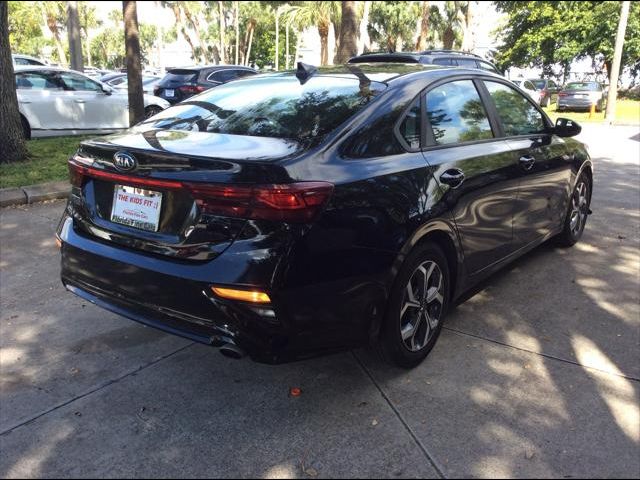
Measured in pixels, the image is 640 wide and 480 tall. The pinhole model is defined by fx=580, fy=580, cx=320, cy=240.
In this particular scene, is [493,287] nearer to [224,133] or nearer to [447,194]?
[447,194]

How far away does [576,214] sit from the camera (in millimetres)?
5488

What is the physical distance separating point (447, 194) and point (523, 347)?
1111 mm

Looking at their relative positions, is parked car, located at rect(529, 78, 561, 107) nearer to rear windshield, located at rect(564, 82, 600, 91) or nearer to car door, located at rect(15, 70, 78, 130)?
rear windshield, located at rect(564, 82, 600, 91)

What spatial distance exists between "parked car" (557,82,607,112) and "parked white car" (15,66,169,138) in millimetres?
20912

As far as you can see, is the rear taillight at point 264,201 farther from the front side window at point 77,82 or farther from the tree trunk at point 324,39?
the tree trunk at point 324,39

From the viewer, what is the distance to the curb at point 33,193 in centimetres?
666

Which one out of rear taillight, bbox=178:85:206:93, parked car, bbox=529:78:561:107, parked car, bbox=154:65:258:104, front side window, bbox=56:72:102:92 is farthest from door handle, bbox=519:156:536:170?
parked car, bbox=529:78:561:107

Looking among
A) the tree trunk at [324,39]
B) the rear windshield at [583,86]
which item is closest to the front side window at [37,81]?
the rear windshield at [583,86]

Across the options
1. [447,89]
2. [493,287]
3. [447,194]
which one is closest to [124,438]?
[447,194]

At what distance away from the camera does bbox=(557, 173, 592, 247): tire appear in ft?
17.3

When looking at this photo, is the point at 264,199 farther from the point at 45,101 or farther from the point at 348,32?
the point at 348,32

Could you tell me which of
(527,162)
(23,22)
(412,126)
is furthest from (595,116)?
(23,22)

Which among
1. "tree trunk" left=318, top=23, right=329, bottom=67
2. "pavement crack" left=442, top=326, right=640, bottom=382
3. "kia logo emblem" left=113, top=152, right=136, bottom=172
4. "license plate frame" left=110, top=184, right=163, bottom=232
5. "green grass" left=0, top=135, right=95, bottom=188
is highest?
"tree trunk" left=318, top=23, right=329, bottom=67

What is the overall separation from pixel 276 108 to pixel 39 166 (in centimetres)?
615
